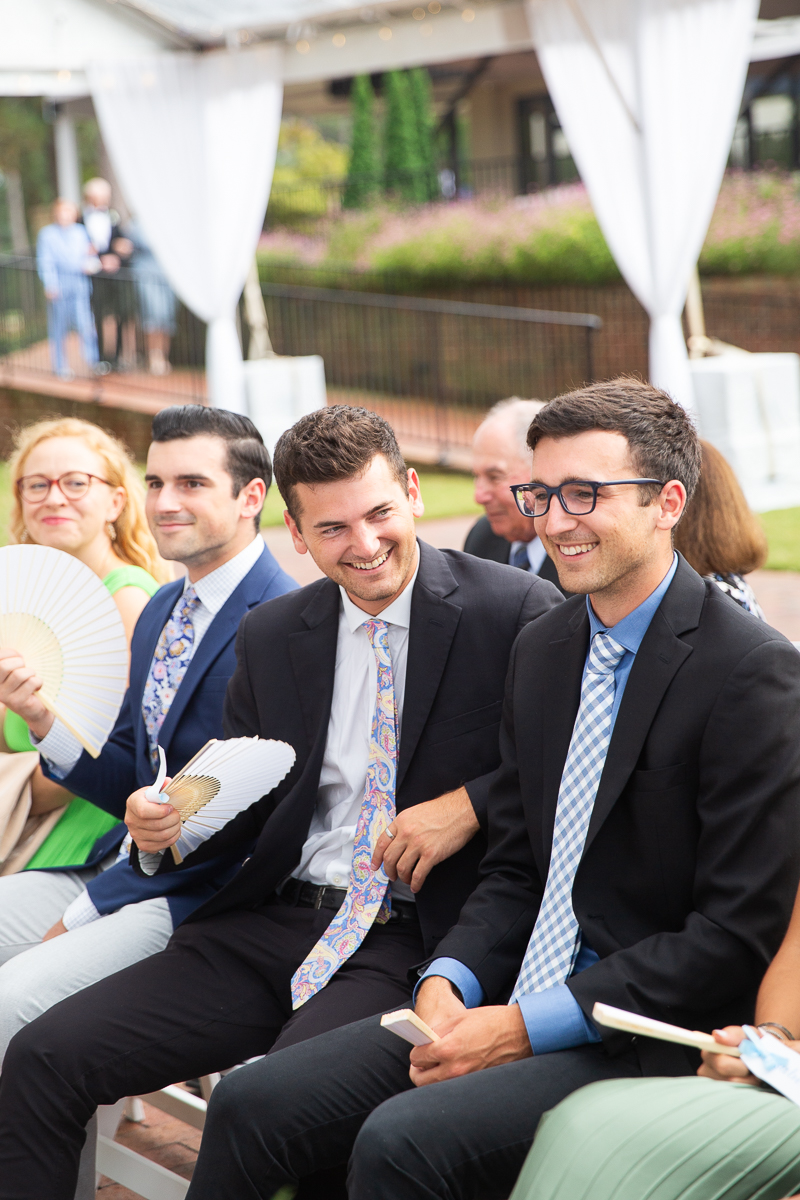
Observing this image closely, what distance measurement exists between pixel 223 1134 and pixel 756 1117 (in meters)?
0.97

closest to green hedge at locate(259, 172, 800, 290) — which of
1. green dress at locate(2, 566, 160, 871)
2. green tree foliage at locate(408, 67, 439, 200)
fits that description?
green tree foliage at locate(408, 67, 439, 200)

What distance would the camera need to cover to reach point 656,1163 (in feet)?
6.08

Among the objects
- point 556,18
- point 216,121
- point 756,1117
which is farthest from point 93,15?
point 756,1117

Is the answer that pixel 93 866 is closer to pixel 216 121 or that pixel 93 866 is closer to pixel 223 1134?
pixel 223 1134

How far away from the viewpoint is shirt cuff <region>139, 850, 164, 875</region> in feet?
9.53

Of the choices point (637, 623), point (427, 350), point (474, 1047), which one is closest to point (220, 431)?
point (637, 623)

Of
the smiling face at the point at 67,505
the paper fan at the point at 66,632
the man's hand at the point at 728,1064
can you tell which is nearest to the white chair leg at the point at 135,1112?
the paper fan at the point at 66,632

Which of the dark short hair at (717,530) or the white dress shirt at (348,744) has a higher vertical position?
the dark short hair at (717,530)

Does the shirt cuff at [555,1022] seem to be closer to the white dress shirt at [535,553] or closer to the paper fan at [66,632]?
the paper fan at [66,632]

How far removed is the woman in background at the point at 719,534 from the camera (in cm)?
337

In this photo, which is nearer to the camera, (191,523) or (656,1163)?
(656,1163)

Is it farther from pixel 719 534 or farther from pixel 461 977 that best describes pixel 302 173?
pixel 461 977

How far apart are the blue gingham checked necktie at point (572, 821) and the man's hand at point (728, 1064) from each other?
33 centimetres

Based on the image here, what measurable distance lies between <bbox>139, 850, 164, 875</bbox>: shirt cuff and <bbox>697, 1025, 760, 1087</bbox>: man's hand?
141cm
